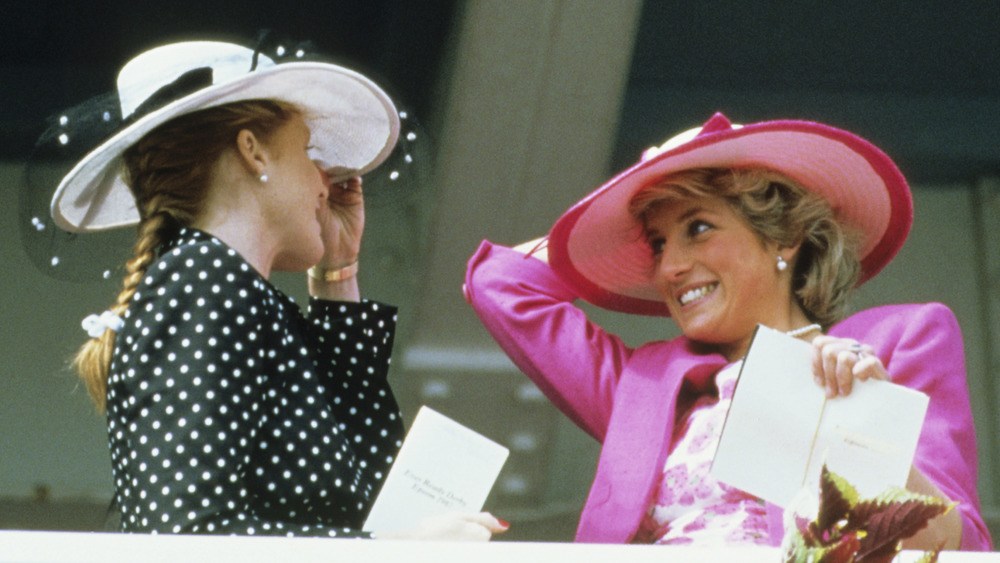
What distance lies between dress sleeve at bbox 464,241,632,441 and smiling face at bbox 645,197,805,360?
0.14 m

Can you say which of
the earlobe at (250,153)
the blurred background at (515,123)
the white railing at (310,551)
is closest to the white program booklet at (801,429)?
the white railing at (310,551)

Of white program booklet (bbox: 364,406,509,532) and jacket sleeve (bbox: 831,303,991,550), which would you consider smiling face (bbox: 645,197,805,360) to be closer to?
jacket sleeve (bbox: 831,303,991,550)

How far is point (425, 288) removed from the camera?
333cm

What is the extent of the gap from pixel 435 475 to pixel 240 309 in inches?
11.3

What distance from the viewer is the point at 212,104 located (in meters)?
1.67

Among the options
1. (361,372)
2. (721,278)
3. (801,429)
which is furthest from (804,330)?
(361,372)

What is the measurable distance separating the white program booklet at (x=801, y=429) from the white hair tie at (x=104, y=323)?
701mm

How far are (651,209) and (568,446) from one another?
1944mm

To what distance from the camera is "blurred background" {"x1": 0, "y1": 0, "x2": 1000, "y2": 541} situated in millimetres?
2910

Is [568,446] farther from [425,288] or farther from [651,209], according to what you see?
[651,209]

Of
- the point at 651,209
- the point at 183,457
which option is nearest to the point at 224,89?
the point at 183,457

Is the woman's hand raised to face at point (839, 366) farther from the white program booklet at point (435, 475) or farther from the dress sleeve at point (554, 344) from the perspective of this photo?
the dress sleeve at point (554, 344)

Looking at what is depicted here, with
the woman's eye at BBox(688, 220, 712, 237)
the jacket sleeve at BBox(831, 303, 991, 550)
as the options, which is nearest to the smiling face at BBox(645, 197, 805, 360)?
→ the woman's eye at BBox(688, 220, 712, 237)

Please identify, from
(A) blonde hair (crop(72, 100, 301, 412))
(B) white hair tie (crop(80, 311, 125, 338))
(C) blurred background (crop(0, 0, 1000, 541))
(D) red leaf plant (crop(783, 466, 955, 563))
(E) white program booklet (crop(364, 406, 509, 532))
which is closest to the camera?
(D) red leaf plant (crop(783, 466, 955, 563))
